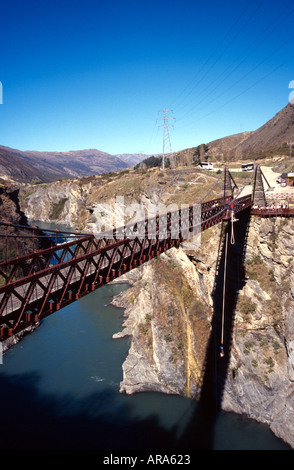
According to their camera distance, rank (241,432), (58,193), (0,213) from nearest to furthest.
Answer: (241,432) → (0,213) → (58,193)

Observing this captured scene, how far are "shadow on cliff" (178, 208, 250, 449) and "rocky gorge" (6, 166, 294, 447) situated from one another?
0.55ft

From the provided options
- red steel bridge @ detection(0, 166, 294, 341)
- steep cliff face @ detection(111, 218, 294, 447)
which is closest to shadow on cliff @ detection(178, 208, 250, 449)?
steep cliff face @ detection(111, 218, 294, 447)

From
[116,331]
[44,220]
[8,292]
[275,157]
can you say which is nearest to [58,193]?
[44,220]

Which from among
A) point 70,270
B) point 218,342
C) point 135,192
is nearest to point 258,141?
point 135,192

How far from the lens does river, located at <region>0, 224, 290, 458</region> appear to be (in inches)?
891

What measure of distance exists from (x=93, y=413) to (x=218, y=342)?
13393mm

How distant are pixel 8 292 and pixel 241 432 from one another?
23.8 meters

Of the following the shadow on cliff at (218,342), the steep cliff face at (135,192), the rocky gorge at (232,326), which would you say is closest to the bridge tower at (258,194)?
the shadow on cliff at (218,342)

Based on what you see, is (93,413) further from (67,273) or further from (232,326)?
(67,273)

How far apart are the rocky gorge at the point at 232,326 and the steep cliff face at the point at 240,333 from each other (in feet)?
0.27

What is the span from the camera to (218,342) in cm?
2844

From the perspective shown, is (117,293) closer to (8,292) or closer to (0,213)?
(0,213)

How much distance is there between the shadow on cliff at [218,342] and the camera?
24.0 metres

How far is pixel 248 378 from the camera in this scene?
2578cm
